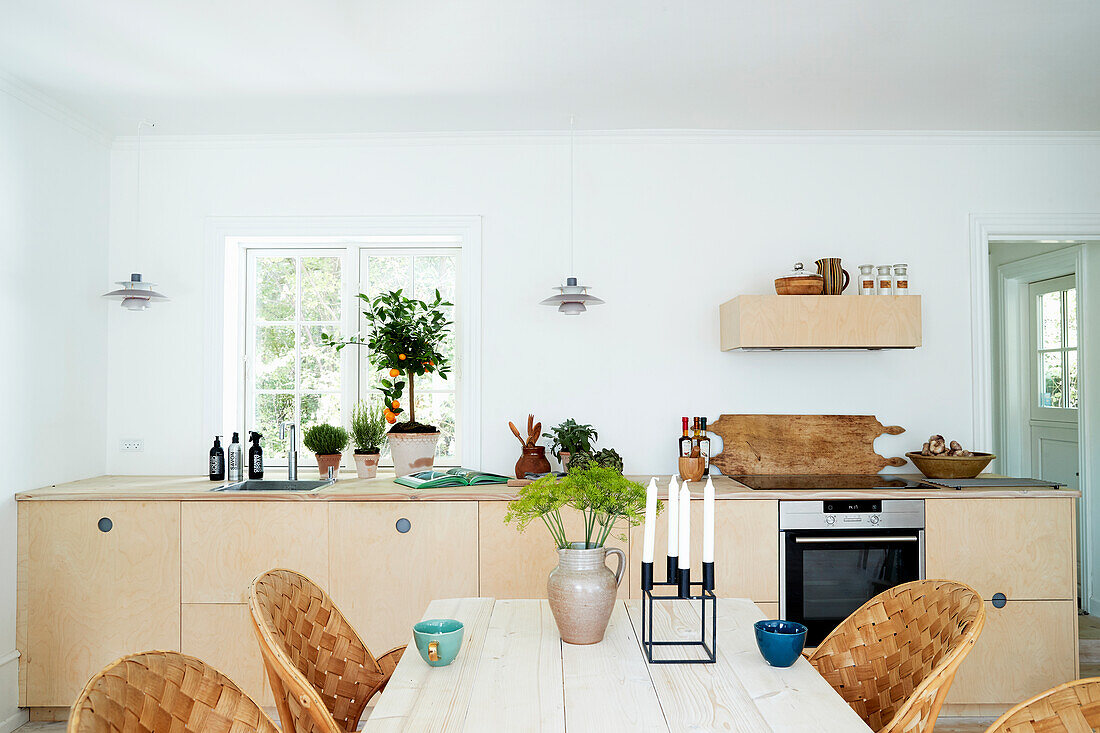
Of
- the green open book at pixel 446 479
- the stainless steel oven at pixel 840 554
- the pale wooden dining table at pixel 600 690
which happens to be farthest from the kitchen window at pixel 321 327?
the pale wooden dining table at pixel 600 690

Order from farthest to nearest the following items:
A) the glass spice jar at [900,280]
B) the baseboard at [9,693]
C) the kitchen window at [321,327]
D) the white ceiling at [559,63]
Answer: the kitchen window at [321,327]
the glass spice jar at [900,280]
the baseboard at [9,693]
the white ceiling at [559,63]

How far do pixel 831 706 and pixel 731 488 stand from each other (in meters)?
1.80

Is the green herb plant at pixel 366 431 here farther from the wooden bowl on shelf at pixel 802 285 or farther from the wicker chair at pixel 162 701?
the wicker chair at pixel 162 701

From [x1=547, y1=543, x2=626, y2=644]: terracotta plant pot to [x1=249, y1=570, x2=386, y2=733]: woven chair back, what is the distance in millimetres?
543

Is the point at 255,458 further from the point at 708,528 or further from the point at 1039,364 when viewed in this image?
the point at 1039,364

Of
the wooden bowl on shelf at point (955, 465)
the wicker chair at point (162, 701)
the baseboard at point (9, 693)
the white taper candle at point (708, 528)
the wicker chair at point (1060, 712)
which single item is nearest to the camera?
the wicker chair at point (162, 701)

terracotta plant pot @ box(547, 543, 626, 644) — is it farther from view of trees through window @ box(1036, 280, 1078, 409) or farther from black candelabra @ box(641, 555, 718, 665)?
view of trees through window @ box(1036, 280, 1078, 409)

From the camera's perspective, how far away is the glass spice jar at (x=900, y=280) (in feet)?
11.0

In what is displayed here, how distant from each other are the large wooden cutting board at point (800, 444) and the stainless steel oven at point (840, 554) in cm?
52

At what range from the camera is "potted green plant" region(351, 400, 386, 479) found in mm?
3531

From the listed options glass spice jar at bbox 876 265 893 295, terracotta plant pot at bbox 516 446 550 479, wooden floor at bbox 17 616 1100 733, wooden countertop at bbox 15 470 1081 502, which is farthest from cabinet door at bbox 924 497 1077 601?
terracotta plant pot at bbox 516 446 550 479

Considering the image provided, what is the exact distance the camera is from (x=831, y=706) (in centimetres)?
140

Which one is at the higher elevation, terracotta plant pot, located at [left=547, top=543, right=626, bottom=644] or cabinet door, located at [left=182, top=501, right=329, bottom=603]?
terracotta plant pot, located at [left=547, top=543, right=626, bottom=644]

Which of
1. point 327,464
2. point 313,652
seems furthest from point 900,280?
point 313,652
